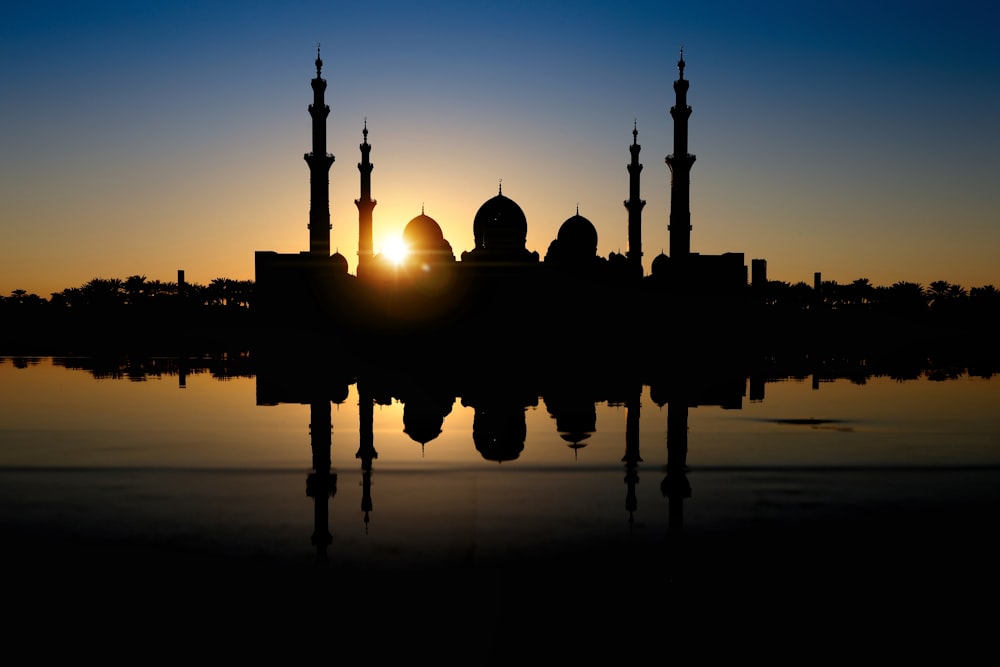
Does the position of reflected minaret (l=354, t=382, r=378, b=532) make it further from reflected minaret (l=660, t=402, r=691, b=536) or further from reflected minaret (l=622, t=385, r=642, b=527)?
reflected minaret (l=660, t=402, r=691, b=536)

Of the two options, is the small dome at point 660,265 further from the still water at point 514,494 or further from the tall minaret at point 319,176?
the still water at point 514,494

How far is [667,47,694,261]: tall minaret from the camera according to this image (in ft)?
152

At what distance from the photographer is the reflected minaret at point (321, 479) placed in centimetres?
631

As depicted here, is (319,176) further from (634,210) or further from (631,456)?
(631,456)

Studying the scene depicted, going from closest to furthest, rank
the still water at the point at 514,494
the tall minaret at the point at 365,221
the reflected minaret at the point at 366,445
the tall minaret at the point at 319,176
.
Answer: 1. the still water at the point at 514,494
2. the reflected minaret at the point at 366,445
3. the tall minaret at the point at 319,176
4. the tall minaret at the point at 365,221

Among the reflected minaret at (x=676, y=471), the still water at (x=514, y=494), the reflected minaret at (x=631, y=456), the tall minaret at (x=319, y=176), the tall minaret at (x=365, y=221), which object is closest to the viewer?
the still water at (x=514, y=494)

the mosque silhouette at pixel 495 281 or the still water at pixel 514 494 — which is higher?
the mosque silhouette at pixel 495 281

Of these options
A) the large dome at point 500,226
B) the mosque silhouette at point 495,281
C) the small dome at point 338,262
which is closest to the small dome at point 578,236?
the mosque silhouette at point 495,281

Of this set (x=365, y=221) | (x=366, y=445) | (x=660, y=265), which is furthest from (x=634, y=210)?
(x=366, y=445)

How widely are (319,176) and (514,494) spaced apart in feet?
132

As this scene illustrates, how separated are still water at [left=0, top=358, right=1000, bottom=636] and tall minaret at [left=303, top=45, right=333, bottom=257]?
1271 inches

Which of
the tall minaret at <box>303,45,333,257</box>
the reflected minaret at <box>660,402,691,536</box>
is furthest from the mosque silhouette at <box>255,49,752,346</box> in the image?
the reflected minaret at <box>660,402,691,536</box>

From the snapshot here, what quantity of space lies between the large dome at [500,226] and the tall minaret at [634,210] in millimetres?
9593

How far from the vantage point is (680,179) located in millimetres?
46375
